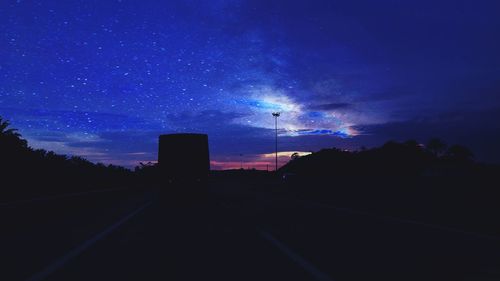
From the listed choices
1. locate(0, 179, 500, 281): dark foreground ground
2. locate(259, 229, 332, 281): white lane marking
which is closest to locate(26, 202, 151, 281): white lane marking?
locate(0, 179, 500, 281): dark foreground ground

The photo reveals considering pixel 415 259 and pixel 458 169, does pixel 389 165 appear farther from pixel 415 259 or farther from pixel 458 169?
pixel 415 259

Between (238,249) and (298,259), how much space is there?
1.64 metres

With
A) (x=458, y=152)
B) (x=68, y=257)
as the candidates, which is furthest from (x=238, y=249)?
(x=458, y=152)

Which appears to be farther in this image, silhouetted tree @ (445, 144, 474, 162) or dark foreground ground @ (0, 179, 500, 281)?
silhouetted tree @ (445, 144, 474, 162)

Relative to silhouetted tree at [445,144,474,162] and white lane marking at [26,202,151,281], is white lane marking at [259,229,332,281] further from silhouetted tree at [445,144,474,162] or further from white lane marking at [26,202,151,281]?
silhouetted tree at [445,144,474,162]

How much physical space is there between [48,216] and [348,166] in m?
96.7

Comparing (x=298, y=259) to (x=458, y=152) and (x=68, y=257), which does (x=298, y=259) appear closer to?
(x=68, y=257)

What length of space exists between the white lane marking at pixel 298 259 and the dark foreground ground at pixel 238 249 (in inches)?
0.6

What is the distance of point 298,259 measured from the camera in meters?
8.15

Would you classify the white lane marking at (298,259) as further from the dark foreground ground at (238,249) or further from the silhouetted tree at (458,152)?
the silhouetted tree at (458,152)

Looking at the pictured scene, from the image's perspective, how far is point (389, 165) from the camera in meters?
112

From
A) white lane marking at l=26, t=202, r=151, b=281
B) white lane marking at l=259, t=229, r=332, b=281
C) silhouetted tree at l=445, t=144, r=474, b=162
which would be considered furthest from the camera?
silhouetted tree at l=445, t=144, r=474, b=162

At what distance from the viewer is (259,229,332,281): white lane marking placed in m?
6.73

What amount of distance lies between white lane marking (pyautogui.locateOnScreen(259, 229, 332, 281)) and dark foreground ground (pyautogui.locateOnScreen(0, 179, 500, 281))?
16 millimetres
